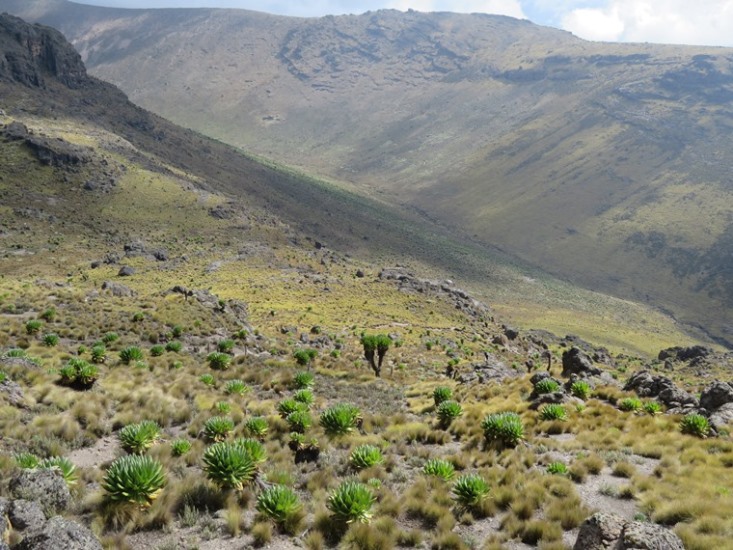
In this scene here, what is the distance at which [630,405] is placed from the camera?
17.5m

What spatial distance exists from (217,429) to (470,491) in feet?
24.1

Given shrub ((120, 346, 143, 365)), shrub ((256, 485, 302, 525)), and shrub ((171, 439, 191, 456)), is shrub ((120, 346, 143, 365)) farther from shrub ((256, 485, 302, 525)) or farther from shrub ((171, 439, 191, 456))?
shrub ((256, 485, 302, 525))

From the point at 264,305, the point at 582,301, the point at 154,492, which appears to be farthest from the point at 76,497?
the point at 582,301

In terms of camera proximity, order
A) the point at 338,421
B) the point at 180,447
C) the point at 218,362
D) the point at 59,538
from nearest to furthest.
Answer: the point at 59,538
the point at 180,447
the point at 338,421
the point at 218,362

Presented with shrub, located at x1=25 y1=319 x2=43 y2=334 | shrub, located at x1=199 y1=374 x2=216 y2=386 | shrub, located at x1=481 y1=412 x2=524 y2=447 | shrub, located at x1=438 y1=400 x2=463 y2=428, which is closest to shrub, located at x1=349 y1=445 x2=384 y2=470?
shrub, located at x1=481 y1=412 x2=524 y2=447

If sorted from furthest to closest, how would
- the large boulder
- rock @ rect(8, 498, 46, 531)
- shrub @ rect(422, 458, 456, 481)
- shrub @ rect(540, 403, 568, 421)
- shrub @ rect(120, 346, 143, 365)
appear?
1. shrub @ rect(120, 346, 143, 365)
2. shrub @ rect(540, 403, 568, 421)
3. shrub @ rect(422, 458, 456, 481)
4. rock @ rect(8, 498, 46, 531)
5. the large boulder

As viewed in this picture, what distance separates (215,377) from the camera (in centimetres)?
2233

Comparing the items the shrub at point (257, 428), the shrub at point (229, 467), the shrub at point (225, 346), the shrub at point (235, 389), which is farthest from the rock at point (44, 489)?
the shrub at point (225, 346)

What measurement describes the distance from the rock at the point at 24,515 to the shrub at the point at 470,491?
827 centimetres

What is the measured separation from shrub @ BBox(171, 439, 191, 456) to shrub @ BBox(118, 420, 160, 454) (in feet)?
2.06

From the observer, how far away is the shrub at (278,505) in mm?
9422

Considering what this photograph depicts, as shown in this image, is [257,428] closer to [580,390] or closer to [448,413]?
[448,413]

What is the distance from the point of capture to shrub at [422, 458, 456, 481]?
39.5ft

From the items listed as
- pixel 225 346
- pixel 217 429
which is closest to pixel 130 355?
pixel 225 346
